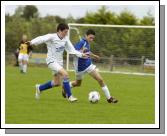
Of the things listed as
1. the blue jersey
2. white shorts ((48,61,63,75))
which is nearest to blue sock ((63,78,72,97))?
white shorts ((48,61,63,75))

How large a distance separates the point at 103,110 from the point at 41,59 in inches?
805

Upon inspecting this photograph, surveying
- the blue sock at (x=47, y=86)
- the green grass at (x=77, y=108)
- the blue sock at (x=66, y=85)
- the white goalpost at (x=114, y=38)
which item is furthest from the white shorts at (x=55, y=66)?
the white goalpost at (x=114, y=38)

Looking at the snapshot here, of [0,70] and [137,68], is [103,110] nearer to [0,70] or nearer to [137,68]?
[0,70]

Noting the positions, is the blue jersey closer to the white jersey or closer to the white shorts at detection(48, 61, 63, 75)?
the white jersey

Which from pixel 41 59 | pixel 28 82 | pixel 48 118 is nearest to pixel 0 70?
pixel 48 118

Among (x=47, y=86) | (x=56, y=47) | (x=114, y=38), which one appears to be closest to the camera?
(x=56, y=47)

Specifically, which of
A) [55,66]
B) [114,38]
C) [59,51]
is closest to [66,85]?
[55,66]

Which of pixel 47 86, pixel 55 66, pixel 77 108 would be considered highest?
pixel 55 66

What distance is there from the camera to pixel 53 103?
47.9 feet

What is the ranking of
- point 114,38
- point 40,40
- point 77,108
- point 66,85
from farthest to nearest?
point 114,38 → point 66,85 → point 40,40 → point 77,108

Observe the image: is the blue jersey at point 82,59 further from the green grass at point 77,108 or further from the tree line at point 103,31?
the tree line at point 103,31

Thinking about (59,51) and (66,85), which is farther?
(59,51)

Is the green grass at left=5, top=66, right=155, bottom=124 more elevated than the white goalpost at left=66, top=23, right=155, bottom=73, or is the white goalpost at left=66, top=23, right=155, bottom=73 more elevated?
the white goalpost at left=66, top=23, right=155, bottom=73

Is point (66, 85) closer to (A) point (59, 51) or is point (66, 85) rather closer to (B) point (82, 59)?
(A) point (59, 51)
